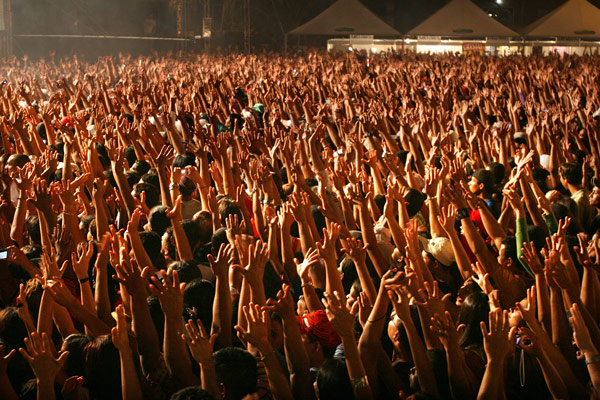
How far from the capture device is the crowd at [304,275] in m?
2.44

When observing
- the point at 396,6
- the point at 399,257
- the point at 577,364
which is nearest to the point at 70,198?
the point at 399,257

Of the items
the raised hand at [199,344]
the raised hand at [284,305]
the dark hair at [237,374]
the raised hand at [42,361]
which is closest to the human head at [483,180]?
the raised hand at [284,305]

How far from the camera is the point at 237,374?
8.41ft

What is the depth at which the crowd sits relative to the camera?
8.01 feet

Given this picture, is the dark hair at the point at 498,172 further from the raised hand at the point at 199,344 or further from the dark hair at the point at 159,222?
the raised hand at the point at 199,344

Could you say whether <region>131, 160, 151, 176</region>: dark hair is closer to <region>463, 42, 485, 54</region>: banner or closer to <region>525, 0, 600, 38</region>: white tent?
<region>525, 0, 600, 38</region>: white tent

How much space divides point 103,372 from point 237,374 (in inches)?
21.4

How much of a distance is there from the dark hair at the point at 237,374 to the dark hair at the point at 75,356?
0.59 m

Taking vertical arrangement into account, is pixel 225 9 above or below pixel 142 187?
above

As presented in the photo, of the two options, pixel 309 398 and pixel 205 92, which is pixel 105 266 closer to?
pixel 309 398

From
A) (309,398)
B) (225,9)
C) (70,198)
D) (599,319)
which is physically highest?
(225,9)

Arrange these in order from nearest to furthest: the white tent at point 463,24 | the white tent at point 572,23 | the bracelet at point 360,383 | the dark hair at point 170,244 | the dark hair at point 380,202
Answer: the bracelet at point 360,383 < the dark hair at point 170,244 < the dark hair at point 380,202 < the white tent at point 572,23 < the white tent at point 463,24

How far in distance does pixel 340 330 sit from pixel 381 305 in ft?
0.90

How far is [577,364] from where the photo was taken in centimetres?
264
